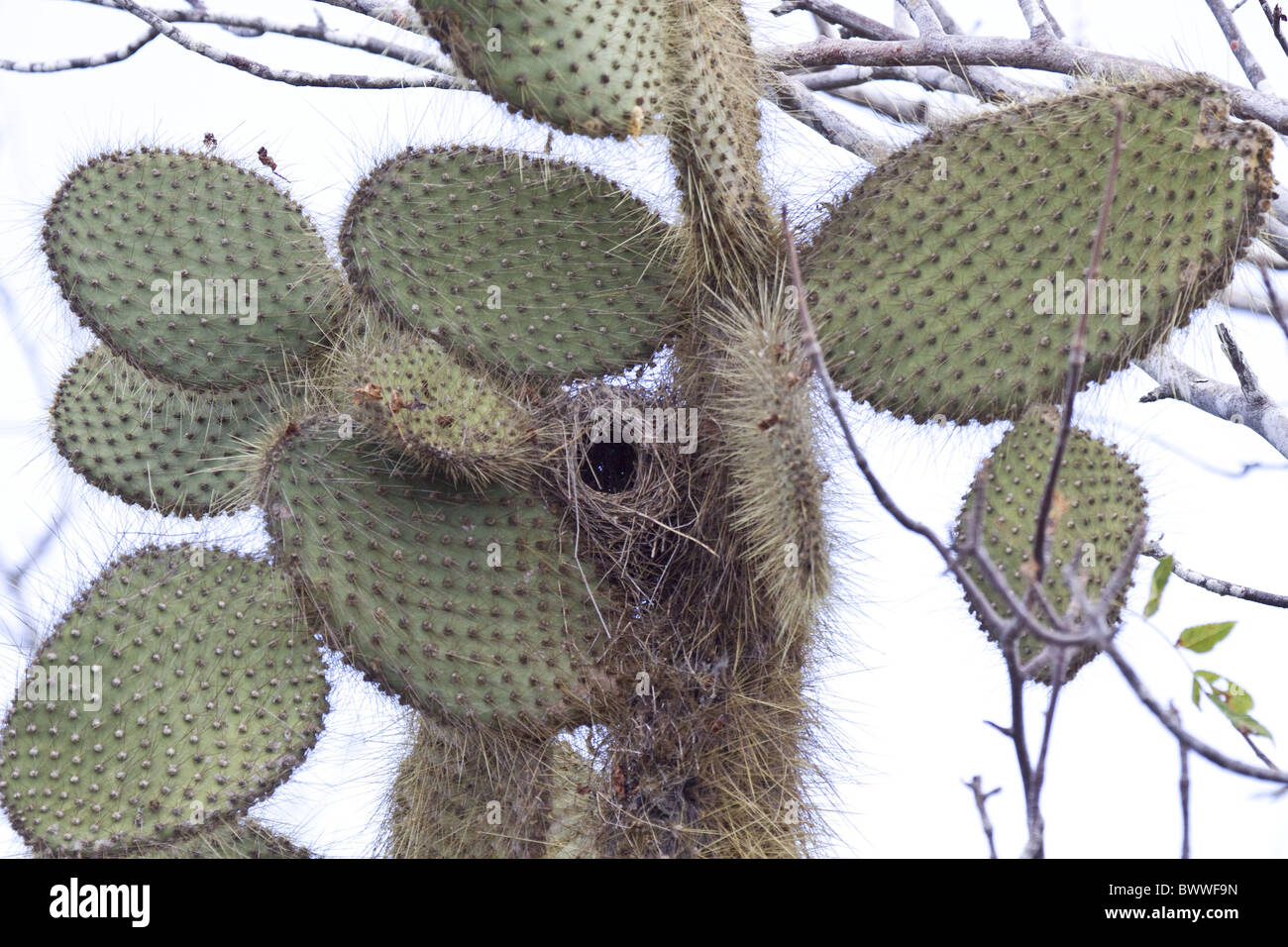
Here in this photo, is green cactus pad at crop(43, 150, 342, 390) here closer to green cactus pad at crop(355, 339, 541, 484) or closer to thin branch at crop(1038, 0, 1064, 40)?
green cactus pad at crop(355, 339, 541, 484)

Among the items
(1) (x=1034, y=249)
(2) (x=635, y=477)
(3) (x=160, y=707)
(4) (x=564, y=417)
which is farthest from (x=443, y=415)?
(1) (x=1034, y=249)

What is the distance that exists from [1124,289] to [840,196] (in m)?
0.54

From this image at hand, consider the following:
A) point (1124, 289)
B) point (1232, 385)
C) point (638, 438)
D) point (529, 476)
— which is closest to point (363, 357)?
point (529, 476)

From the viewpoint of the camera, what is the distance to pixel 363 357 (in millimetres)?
2055

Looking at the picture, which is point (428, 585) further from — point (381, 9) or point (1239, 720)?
point (381, 9)

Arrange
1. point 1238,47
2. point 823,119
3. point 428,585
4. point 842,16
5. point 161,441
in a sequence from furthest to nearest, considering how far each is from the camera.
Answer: point 842,16 → point 823,119 → point 1238,47 → point 161,441 → point 428,585

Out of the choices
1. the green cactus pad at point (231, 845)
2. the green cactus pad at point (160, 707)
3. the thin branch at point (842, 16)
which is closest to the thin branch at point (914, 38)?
the thin branch at point (842, 16)

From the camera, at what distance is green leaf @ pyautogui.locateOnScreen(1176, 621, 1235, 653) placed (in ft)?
4.76

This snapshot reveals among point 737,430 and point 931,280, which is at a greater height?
point 931,280

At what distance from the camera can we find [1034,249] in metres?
2.02

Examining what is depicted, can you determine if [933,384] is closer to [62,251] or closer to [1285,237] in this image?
[1285,237]

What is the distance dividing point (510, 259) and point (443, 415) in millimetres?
357

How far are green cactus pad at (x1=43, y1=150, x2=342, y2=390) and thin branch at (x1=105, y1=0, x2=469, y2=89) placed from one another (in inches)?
21.6

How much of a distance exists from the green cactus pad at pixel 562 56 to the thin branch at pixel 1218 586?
4.41 feet
